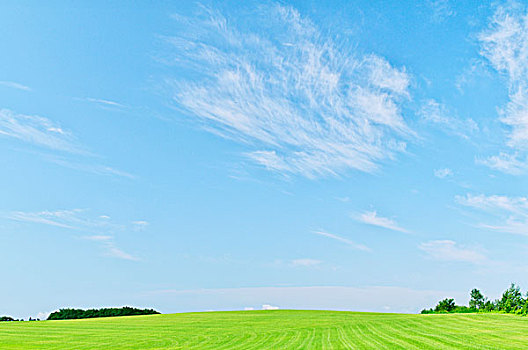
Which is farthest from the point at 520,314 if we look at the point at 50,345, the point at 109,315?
the point at 109,315

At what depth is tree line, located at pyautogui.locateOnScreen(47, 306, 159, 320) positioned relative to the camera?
5228 cm

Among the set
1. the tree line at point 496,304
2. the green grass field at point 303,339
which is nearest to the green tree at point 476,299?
the tree line at point 496,304

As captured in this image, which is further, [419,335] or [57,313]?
[57,313]

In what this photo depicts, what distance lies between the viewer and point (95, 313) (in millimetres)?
56906

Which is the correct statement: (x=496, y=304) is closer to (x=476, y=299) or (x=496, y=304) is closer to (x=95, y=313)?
(x=476, y=299)

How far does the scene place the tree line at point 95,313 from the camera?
172 ft

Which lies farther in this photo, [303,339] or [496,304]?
[496,304]

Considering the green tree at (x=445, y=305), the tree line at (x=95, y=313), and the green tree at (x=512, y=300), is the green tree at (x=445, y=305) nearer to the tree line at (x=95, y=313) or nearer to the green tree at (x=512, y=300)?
the green tree at (x=512, y=300)

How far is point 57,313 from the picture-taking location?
52500 millimetres

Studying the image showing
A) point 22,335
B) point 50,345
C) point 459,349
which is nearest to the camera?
point 459,349

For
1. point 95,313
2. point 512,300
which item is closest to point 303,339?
point 512,300

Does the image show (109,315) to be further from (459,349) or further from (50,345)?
(459,349)

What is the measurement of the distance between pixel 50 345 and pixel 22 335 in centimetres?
666

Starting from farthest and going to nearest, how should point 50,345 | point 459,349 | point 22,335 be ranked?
point 22,335 < point 50,345 < point 459,349
